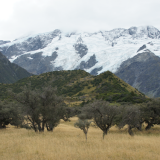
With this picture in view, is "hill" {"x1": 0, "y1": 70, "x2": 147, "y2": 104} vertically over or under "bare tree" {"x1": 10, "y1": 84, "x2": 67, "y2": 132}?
over

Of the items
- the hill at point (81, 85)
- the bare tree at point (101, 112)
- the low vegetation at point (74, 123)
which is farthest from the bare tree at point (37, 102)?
the hill at point (81, 85)

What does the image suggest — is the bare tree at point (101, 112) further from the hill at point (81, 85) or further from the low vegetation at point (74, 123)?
the hill at point (81, 85)

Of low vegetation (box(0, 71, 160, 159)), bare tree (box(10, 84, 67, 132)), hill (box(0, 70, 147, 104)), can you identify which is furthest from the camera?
hill (box(0, 70, 147, 104))

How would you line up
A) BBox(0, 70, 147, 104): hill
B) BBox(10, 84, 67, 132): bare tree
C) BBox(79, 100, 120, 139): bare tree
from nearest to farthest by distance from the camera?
BBox(79, 100, 120, 139): bare tree, BBox(10, 84, 67, 132): bare tree, BBox(0, 70, 147, 104): hill

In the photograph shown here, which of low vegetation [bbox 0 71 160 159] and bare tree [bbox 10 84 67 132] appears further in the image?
bare tree [bbox 10 84 67 132]

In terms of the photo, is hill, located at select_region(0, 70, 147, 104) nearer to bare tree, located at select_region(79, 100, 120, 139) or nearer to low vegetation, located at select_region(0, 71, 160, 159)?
low vegetation, located at select_region(0, 71, 160, 159)

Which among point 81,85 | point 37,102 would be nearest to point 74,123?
point 37,102

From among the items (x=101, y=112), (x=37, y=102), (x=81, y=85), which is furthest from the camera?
(x=81, y=85)

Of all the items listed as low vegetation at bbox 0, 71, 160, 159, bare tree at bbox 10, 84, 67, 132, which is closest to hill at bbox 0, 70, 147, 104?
low vegetation at bbox 0, 71, 160, 159

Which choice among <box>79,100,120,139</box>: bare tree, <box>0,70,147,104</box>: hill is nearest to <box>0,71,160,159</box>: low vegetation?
<box>79,100,120,139</box>: bare tree

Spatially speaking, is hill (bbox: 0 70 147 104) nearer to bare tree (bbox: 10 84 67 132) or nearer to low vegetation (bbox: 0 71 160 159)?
low vegetation (bbox: 0 71 160 159)

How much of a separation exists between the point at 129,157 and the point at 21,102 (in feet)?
51.3

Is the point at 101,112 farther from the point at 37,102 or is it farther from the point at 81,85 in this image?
the point at 81,85

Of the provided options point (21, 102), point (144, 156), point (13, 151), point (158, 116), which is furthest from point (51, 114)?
point (158, 116)
